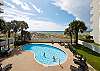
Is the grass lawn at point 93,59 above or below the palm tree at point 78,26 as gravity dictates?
below

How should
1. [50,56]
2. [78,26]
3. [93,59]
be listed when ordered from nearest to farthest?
[93,59] < [50,56] < [78,26]

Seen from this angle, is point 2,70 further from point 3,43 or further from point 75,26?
point 75,26

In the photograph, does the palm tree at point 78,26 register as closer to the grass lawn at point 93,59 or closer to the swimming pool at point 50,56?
the swimming pool at point 50,56

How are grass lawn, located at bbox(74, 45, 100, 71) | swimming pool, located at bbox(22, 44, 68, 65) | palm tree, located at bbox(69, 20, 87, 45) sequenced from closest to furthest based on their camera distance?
grass lawn, located at bbox(74, 45, 100, 71) < swimming pool, located at bbox(22, 44, 68, 65) < palm tree, located at bbox(69, 20, 87, 45)

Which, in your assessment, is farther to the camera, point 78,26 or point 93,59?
point 78,26

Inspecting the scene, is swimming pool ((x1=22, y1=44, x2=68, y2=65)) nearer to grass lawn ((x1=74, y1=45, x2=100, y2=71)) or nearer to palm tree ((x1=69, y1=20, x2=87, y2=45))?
grass lawn ((x1=74, y1=45, x2=100, y2=71))

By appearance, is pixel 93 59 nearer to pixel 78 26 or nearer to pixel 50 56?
pixel 50 56

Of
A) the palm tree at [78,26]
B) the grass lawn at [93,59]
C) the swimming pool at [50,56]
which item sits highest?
the palm tree at [78,26]

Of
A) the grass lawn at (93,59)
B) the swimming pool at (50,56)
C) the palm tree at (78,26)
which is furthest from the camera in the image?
the palm tree at (78,26)

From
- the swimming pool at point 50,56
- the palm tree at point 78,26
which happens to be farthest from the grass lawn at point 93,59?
the palm tree at point 78,26

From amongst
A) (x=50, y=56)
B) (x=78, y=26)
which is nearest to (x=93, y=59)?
(x=50, y=56)

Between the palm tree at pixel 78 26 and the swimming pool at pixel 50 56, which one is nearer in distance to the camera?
the swimming pool at pixel 50 56

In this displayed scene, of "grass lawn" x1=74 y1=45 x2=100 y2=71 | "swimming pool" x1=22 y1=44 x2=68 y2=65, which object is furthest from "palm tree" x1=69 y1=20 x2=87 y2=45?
"grass lawn" x1=74 y1=45 x2=100 y2=71

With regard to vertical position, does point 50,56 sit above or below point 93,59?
below
